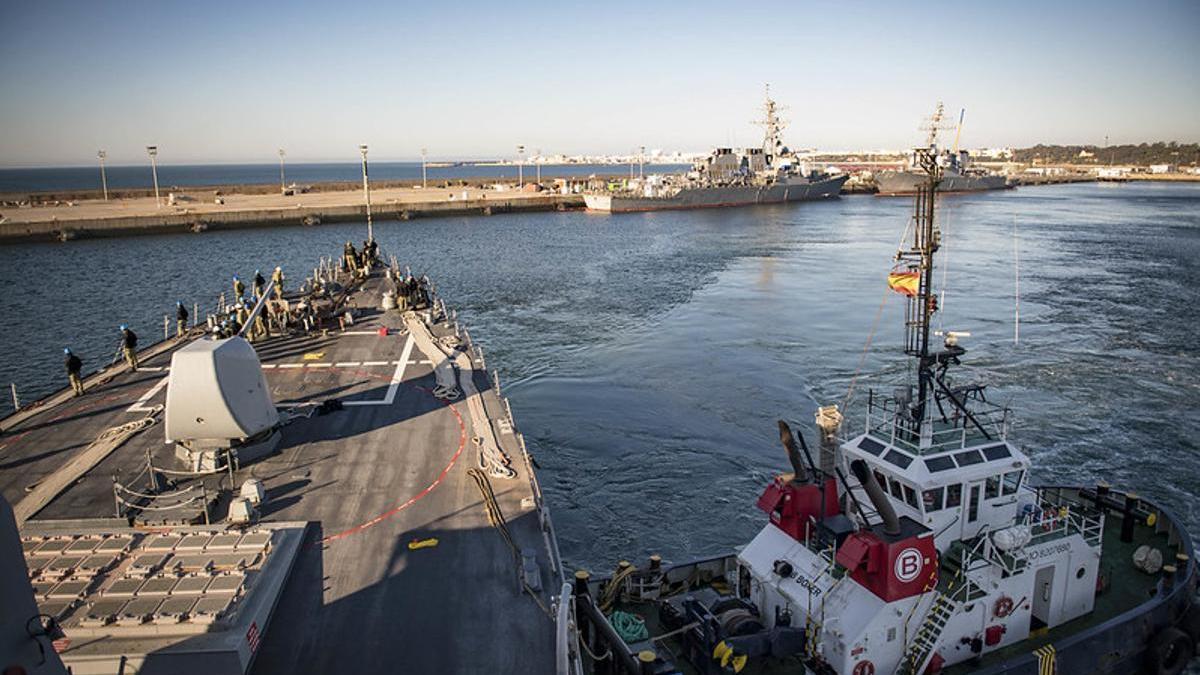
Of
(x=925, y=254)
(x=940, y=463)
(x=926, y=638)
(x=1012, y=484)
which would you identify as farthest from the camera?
(x=1012, y=484)

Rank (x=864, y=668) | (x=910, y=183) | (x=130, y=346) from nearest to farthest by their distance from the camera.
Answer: (x=864, y=668)
(x=130, y=346)
(x=910, y=183)

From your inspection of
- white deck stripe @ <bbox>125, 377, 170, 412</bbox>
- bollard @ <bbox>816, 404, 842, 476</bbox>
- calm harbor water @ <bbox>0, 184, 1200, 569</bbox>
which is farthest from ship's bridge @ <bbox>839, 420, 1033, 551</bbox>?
white deck stripe @ <bbox>125, 377, 170, 412</bbox>

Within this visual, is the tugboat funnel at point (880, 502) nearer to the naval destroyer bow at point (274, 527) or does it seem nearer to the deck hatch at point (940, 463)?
the deck hatch at point (940, 463)

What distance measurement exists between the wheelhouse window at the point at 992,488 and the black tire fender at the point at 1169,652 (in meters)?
5.64

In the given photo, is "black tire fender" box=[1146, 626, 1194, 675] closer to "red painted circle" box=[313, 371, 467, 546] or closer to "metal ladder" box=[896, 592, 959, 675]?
A: "metal ladder" box=[896, 592, 959, 675]


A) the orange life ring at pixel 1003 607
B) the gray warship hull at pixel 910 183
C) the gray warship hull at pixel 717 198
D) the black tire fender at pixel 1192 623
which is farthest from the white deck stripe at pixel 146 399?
the gray warship hull at pixel 910 183

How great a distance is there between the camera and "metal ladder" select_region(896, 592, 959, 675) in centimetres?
1619

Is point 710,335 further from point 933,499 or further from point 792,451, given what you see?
point 933,499

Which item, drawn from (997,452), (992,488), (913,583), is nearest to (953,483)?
(992,488)

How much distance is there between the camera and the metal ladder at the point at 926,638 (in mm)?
16188

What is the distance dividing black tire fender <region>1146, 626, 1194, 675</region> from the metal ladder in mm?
6358

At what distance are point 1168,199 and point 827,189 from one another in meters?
77.2

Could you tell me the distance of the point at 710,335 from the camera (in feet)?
173

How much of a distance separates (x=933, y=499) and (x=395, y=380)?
20.6 meters
